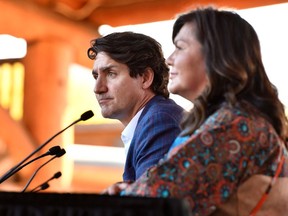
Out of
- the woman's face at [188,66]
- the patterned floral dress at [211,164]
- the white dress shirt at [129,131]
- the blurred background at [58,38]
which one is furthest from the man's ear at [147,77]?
the blurred background at [58,38]

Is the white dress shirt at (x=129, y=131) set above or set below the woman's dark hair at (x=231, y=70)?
below

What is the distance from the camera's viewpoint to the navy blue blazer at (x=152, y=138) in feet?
7.07

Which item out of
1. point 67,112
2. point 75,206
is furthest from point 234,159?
point 67,112

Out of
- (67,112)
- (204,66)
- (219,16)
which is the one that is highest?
(219,16)

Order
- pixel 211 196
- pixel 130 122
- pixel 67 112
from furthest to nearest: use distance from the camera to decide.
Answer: pixel 67 112 < pixel 130 122 < pixel 211 196

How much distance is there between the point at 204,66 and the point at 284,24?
15.9ft

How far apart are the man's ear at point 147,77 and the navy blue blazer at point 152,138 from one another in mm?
201

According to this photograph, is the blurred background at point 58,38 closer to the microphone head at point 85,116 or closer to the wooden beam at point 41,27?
the wooden beam at point 41,27

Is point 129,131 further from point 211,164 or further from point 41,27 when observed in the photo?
point 41,27

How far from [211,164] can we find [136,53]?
108cm

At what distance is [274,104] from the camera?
1.68 meters

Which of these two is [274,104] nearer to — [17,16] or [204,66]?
[204,66]

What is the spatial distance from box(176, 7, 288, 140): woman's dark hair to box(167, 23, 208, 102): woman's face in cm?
2

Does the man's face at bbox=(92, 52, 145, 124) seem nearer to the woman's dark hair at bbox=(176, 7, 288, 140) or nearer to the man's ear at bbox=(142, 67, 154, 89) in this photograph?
the man's ear at bbox=(142, 67, 154, 89)
